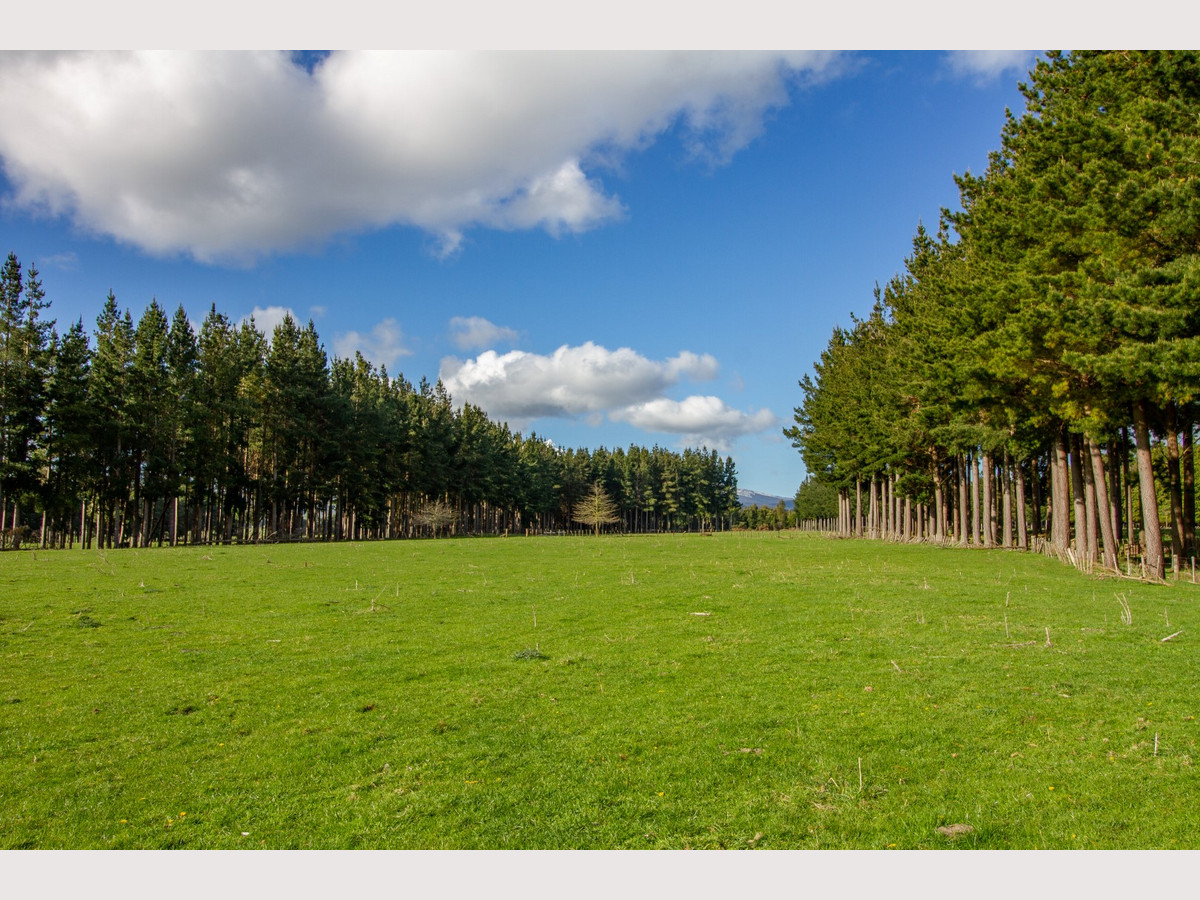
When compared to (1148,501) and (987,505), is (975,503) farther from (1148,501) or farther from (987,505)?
(1148,501)

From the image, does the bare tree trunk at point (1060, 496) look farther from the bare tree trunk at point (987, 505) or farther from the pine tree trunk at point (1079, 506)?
the bare tree trunk at point (987, 505)

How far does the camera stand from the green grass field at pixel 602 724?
6.61 meters

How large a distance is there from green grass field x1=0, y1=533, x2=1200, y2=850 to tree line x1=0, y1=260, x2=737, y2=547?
47306 mm

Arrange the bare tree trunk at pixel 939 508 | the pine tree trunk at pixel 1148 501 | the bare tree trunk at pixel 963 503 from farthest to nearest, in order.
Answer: the bare tree trunk at pixel 939 508
the bare tree trunk at pixel 963 503
the pine tree trunk at pixel 1148 501

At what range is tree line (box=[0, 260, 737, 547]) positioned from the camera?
56.0 meters

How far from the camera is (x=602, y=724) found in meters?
9.60

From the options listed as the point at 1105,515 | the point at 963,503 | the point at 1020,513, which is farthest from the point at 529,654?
the point at 963,503

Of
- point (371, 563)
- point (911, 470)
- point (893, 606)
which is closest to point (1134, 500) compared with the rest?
point (911, 470)

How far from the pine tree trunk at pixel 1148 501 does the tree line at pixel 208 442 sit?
66.6 metres

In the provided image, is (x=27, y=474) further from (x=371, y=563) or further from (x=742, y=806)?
(x=742, y=806)

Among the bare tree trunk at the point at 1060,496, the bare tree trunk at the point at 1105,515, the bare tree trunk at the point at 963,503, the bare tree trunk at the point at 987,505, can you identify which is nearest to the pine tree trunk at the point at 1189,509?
the bare tree trunk at the point at 1060,496

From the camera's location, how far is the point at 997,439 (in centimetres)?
3741

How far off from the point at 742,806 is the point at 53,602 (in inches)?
872

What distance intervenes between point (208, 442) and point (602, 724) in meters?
69.2
